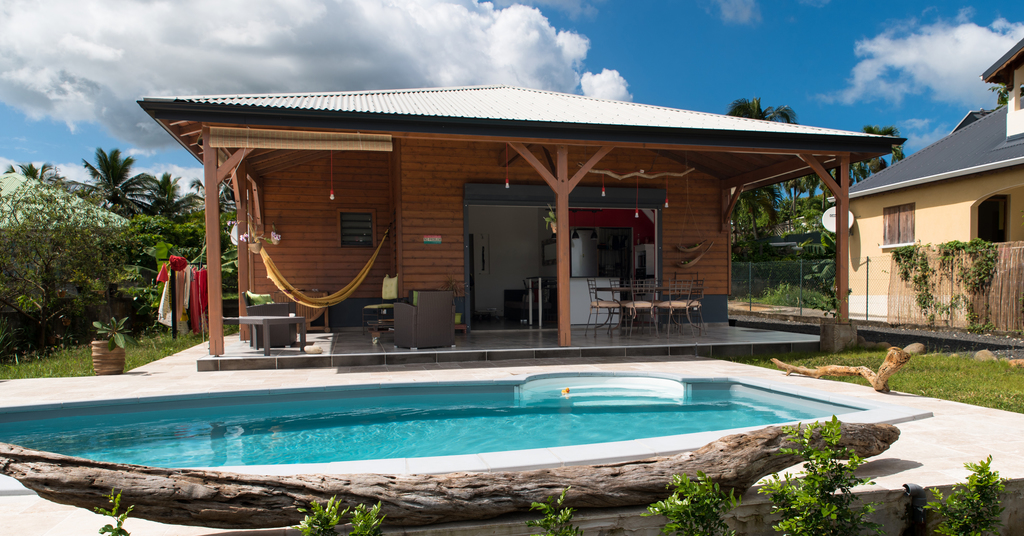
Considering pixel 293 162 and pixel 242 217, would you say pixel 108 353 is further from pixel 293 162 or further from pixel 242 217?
pixel 293 162

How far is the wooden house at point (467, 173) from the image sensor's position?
667 centimetres

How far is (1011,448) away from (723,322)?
7.80 meters

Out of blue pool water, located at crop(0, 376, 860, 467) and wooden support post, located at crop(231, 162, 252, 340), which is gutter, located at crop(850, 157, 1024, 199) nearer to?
blue pool water, located at crop(0, 376, 860, 467)

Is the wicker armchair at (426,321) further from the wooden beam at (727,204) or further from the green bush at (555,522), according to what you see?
the wooden beam at (727,204)

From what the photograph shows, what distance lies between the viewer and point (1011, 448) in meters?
3.23

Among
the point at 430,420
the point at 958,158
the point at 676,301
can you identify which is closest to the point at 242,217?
the point at 430,420

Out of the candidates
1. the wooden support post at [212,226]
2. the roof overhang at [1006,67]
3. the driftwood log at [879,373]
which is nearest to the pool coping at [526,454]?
the driftwood log at [879,373]

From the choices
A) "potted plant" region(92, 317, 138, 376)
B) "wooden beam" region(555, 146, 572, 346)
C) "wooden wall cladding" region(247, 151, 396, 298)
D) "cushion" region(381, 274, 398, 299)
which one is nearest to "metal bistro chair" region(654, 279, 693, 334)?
"wooden beam" region(555, 146, 572, 346)

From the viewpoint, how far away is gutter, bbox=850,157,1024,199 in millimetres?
11411

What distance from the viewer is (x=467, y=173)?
9.63 meters

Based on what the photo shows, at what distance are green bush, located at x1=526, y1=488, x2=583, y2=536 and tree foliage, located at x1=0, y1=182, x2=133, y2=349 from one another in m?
9.92

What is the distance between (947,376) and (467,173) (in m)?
6.80

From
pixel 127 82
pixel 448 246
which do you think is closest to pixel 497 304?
pixel 448 246

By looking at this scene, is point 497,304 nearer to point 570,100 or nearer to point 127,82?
→ point 570,100
